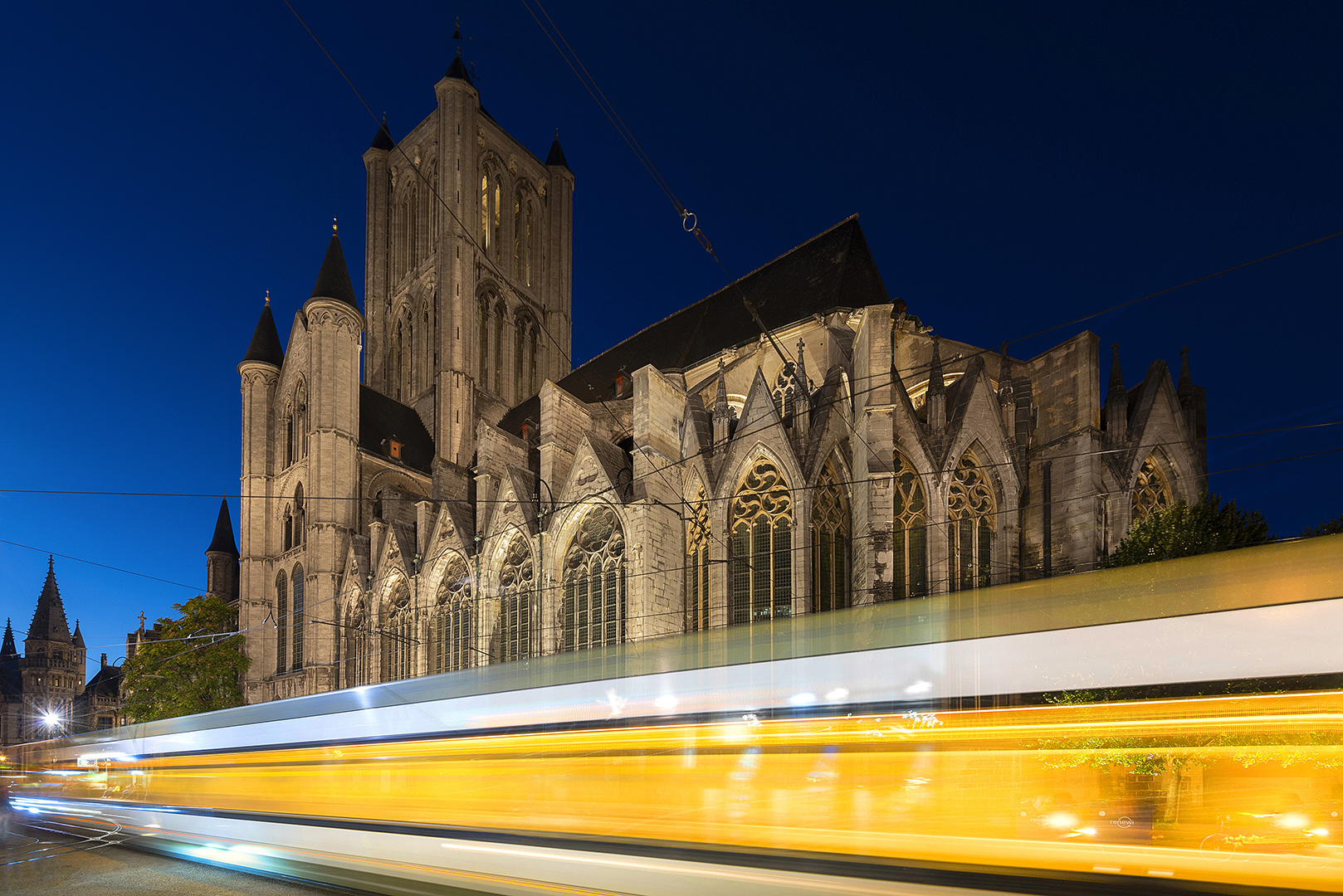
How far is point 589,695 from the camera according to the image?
445 centimetres

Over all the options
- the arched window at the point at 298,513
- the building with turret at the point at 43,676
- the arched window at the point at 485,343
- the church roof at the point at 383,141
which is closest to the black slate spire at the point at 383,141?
the church roof at the point at 383,141

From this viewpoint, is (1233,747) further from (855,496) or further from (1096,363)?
(1096,363)

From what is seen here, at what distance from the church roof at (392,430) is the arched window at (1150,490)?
83.4 ft

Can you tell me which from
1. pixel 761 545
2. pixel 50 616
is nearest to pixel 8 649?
pixel 50 616

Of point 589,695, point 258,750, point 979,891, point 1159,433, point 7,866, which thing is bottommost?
point 7,866

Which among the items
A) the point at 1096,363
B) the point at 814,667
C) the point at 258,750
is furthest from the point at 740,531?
the point at 814,667

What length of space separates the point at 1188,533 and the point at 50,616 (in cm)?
9232

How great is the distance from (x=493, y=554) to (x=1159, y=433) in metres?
16.6

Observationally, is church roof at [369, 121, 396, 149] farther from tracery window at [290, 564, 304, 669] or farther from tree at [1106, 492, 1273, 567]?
tree at [1106, 492, 1273, 567]

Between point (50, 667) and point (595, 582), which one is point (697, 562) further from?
point (50, 667)

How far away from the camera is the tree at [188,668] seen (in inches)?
1056

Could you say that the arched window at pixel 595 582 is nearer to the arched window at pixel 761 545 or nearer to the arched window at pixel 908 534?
the arched window at pixel 761 545

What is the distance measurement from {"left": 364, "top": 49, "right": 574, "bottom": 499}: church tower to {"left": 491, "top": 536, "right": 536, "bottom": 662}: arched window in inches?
544

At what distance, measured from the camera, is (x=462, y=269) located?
38.7 meters
